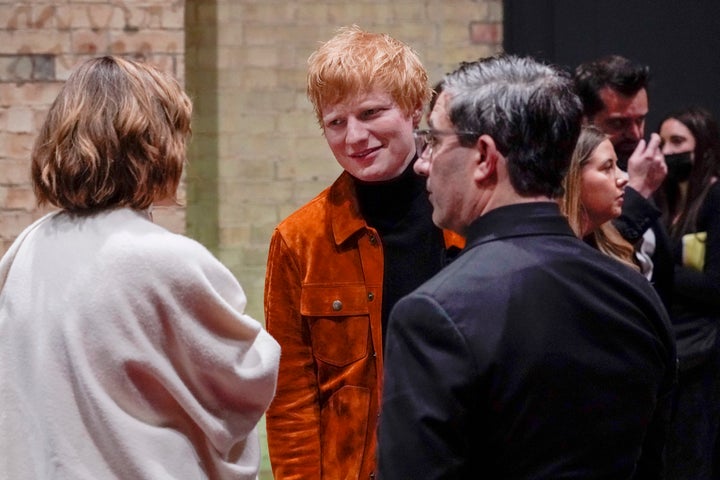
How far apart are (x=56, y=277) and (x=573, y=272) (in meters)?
0.86

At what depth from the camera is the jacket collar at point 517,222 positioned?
1676 millimetres

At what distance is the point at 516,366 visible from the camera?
160 centimetres

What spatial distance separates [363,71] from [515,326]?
109 centimetres

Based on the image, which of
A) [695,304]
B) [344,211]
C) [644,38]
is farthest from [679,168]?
[344,211]

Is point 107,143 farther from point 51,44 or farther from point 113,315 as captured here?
point 51,44

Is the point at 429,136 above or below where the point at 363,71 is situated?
below

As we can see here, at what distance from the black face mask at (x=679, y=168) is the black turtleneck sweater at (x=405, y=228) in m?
2.17

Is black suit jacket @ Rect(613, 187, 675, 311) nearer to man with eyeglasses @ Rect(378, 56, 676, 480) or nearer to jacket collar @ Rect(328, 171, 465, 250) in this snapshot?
jacket collar @ Rect(328, 171, 465, 250)

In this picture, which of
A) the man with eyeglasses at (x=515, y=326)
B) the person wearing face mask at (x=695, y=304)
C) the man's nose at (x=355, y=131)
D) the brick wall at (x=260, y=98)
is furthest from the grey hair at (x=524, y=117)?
the brick wall at (x=260, y=98)

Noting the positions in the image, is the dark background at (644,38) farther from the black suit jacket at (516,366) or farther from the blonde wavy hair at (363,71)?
the black suit jacket at (516,366)

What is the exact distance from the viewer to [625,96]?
392cm

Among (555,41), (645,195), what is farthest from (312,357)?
(555,41)

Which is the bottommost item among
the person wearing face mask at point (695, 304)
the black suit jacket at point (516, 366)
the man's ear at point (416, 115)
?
the person wearing face mask at point (695, 304)

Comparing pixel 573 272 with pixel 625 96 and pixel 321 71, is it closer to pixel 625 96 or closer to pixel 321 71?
pixel 321 71
